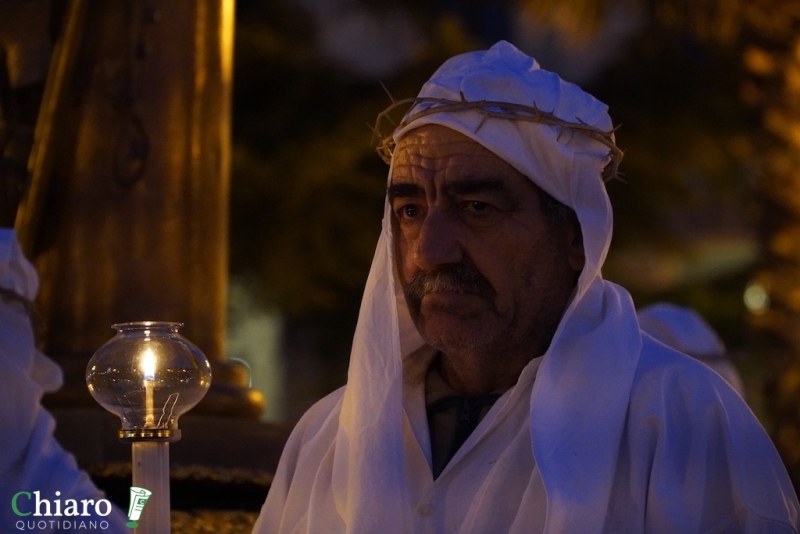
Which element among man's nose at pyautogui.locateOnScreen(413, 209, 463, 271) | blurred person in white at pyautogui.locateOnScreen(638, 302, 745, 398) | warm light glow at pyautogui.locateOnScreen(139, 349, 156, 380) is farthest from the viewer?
blurred person in white at pyautogui.locateOnScreen(638, 302, 745, 398)

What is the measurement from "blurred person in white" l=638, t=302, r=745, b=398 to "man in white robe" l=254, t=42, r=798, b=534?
14.0ft

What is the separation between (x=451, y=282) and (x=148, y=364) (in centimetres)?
96

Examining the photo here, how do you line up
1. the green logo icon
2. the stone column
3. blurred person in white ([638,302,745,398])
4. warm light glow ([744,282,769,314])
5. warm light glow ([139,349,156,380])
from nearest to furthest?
the green logo icon, warm light glow ([139,349,156,380]), the stone column, blurred person in white ([638,302,745,398]), warm light glow ([744,282,769,314])

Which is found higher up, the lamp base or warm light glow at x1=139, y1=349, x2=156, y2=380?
warm light glow at x1=139, y1=349, x2=156, y2=380

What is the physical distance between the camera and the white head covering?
10.7 ft

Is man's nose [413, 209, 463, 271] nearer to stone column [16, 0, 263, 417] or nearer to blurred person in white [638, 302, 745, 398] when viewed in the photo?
stone column [16, 0, 263, 417]

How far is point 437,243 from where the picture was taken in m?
3.58

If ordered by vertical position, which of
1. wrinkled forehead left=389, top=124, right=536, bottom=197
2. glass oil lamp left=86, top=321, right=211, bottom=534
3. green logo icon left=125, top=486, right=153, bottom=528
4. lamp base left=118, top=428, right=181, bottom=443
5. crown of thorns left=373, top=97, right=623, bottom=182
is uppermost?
crown of thorns left=373, top=97, right=623, bottom=182

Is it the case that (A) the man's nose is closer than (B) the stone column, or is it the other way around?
(A) the man's nose

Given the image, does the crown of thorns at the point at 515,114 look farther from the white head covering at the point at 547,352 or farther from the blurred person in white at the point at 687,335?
the blurred person in white at the point at 687,335

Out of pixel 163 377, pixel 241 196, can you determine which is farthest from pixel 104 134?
pixel 241 196

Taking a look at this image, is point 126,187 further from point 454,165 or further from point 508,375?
point 508,375

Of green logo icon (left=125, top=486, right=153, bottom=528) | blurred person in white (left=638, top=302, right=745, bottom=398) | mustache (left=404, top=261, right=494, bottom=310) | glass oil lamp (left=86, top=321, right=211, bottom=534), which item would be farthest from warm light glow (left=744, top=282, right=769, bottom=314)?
green logo icon (left=125, top=486, right=153, bottom=528)

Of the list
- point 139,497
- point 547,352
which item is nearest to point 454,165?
point 547,352
